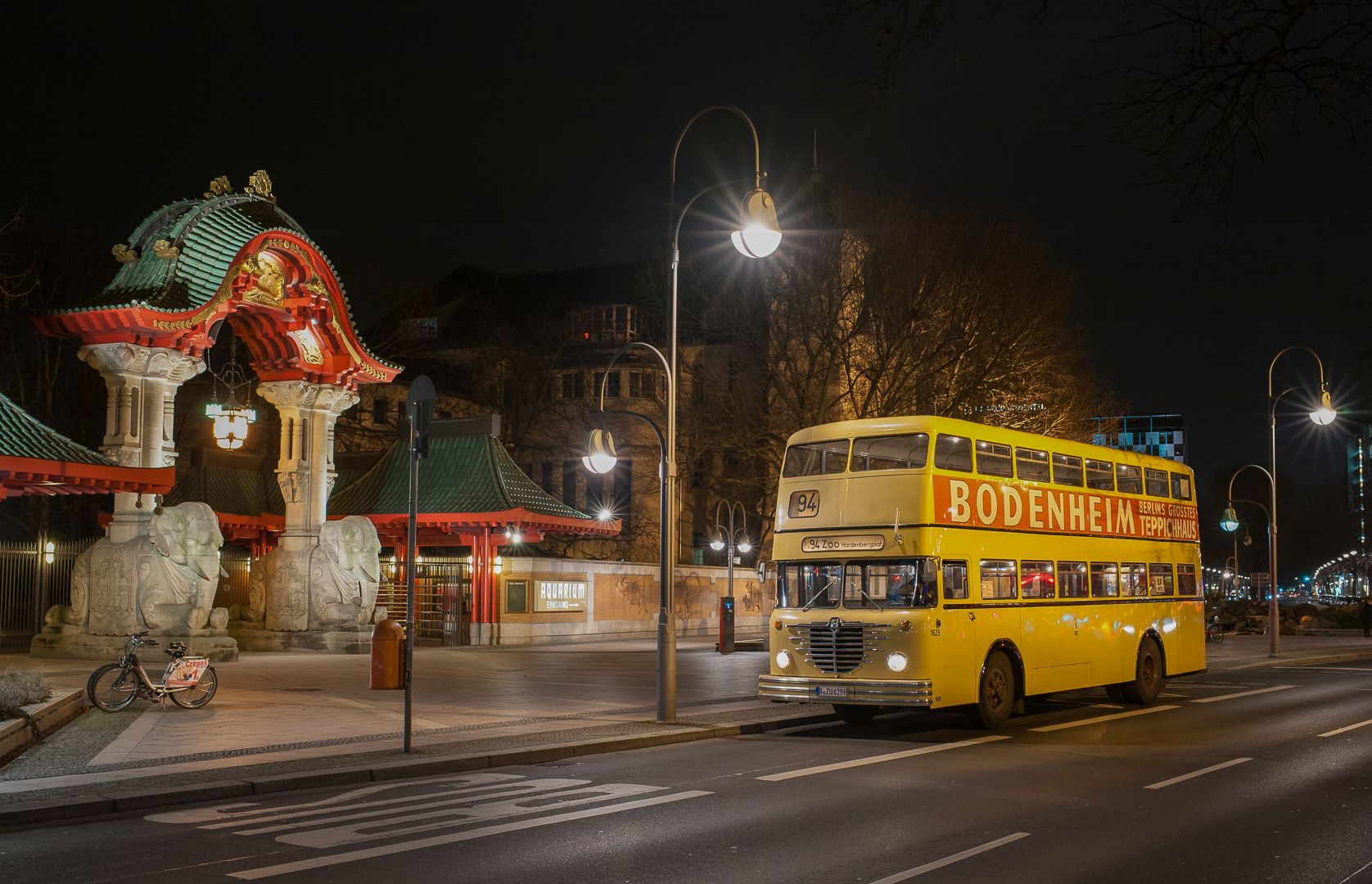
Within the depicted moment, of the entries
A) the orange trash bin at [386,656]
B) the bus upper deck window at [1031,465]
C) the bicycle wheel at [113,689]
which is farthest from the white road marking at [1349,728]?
the bicycle wheel at [113,689]

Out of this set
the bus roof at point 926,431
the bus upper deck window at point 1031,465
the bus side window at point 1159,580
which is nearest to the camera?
the bus roof at point 926,431

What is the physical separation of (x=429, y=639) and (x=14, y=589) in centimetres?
1154

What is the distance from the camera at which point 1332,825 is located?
378 inches

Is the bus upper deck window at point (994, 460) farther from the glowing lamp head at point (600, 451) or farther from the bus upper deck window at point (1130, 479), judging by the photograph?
the glowing lamp head at point (600, 451)

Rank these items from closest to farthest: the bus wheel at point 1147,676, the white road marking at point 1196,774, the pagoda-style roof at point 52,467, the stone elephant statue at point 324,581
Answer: the white road marking at point 1196,774 < the bus wheel at point 1147,676 < the pagoda-style roof at point 52,467 < the stone elephant statue at point 324,581

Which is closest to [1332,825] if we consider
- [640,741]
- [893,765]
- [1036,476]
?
[893,765]

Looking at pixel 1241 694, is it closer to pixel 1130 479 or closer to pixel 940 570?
pixel 1130 479

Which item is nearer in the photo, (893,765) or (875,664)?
(893,765)

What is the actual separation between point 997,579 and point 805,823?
318 inches

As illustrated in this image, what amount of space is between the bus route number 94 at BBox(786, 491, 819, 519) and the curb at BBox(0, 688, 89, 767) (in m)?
9.59

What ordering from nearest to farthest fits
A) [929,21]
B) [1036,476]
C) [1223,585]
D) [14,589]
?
[929,21] < [1036,476] < [14,589] < [1223,585]

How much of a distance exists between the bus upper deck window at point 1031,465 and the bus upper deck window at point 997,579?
1331 millimetres

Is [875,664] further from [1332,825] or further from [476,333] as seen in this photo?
[476,333]

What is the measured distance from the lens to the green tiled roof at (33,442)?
21.5 metres
